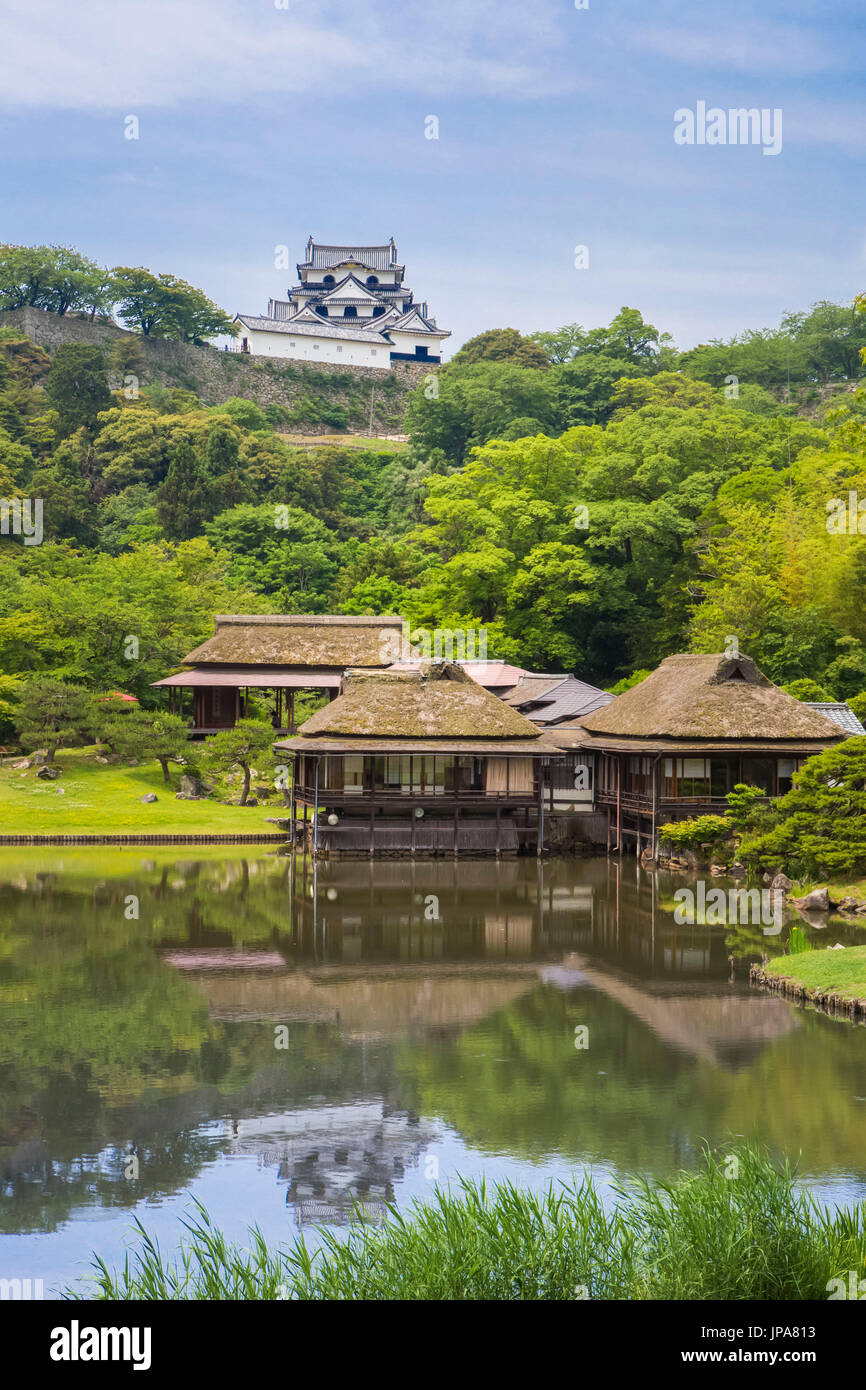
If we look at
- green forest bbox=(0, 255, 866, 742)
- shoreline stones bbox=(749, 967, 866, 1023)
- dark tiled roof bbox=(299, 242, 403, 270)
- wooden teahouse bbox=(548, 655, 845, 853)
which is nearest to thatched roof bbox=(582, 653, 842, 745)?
wooden teahouse bbox=(548, 655, 845, 853)

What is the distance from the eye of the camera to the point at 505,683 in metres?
37.4

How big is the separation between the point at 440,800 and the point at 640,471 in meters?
19.5

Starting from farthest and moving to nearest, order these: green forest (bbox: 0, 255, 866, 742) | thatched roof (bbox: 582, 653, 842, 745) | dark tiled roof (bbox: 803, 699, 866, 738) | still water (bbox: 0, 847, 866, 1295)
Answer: green forest (bbox: 0, 255, 866, 742) < dark tiled roof (bbox: 803, 699, 866, 738) < thatched roof (bbox: 582, 653, 842, 745) < still water (bbox: 0, 847, 866, 1295)

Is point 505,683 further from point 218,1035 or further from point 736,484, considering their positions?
point 218,1035

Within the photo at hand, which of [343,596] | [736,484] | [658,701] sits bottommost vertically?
[658,701]

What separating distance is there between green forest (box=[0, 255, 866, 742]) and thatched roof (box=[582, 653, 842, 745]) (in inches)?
150

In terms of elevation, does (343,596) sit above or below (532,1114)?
above

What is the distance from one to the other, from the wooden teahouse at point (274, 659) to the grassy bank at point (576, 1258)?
95.6ft

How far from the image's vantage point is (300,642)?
124 feet

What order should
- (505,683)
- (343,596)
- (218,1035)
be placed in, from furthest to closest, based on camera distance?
(343,596) → (505,683) → (218,1035)

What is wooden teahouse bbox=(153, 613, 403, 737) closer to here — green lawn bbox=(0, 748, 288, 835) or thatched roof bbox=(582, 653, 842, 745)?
green lawn bbox=(0, 748, 288, 835)

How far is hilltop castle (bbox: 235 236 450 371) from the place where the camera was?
75375 mm

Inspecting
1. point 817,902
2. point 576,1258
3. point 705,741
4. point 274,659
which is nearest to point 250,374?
point 274,659

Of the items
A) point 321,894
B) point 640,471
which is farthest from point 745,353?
point 321,894
